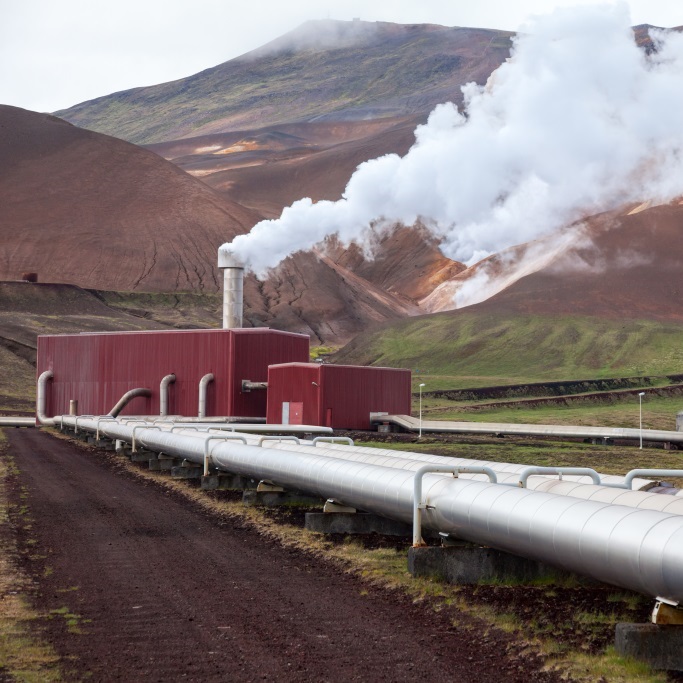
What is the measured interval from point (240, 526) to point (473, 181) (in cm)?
14279

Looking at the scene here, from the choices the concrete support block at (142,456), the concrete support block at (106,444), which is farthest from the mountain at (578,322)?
the concrete support block at (142,456)

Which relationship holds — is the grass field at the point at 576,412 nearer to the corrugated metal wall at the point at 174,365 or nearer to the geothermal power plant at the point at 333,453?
the geothermal power plant at the point at 333,453

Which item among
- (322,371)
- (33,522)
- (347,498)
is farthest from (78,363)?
(347,498)

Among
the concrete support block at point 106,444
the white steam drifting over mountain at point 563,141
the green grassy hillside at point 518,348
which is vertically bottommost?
the concrete support block at point 106,444

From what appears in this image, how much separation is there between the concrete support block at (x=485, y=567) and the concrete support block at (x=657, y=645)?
363 cm

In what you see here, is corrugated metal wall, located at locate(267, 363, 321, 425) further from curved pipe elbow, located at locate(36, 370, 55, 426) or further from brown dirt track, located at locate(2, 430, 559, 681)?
brown dirt track, located at locate(2, 430, 559, 681)

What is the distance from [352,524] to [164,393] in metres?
46.9

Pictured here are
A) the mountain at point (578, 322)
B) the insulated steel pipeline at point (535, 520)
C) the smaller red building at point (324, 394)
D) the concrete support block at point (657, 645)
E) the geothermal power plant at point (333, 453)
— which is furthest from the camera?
the mountain at point (578, 322)

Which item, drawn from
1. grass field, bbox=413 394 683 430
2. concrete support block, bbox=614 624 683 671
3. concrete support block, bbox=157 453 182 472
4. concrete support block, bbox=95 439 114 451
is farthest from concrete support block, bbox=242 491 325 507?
grass field, bbox=413 394 683 430

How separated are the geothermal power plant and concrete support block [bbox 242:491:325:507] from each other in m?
0.13

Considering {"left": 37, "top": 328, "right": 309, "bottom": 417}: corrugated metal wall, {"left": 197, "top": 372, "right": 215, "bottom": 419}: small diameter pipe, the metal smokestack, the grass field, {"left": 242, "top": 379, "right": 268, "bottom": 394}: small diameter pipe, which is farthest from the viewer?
the grass field

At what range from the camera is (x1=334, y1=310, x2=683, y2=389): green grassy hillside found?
123m

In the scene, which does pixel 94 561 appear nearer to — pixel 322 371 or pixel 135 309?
pixel 322 371

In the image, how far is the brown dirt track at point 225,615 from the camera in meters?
10.1
